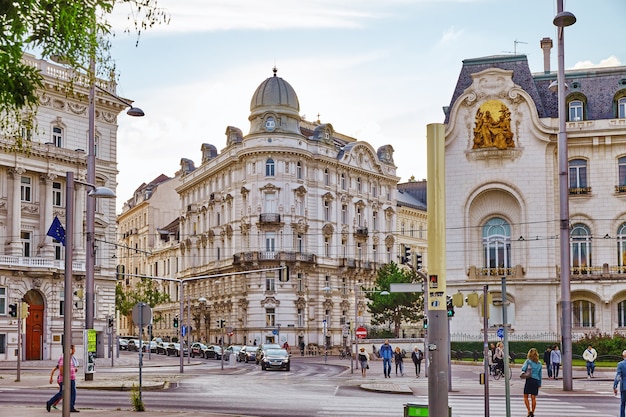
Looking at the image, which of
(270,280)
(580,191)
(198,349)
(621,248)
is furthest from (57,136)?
(621,248)

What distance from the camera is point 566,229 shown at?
33.4 m

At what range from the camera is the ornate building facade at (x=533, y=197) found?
5609cm

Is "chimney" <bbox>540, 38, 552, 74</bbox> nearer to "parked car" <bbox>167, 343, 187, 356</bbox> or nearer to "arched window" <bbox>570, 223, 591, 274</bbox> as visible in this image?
"arched window" <bbox>570, 223, 591, 274</bbox>

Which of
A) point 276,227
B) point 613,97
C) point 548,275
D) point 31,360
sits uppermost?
point 613,97

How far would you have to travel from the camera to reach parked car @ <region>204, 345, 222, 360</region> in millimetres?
74750

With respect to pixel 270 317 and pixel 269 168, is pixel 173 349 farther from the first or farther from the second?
pixel 269 168

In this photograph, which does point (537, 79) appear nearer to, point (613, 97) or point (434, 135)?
point (613, 97)

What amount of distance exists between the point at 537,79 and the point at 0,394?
41240 millimetres

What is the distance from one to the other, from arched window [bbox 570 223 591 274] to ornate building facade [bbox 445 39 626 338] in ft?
0.20

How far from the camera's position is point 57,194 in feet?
216

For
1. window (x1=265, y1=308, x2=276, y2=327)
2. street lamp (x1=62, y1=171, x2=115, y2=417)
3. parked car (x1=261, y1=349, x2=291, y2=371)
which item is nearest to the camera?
street lamp (x1=62, y1=171, x2=115, y2=417)

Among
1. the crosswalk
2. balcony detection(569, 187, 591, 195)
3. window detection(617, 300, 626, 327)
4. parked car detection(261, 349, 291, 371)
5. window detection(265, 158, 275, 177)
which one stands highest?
window detection(265, 158, 275, 177)

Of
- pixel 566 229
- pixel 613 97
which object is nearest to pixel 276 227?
pixel 613 97

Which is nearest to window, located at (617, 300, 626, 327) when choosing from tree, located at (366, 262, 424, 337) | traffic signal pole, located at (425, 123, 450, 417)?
tree, located at (366, 262, 424, 337)
